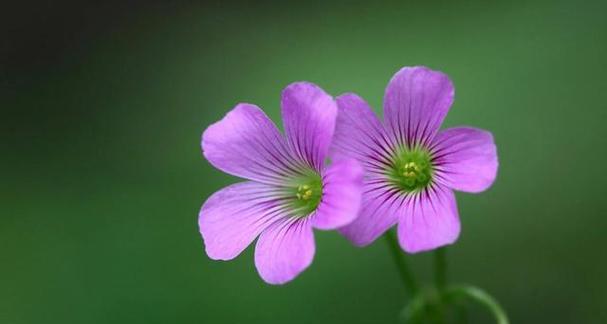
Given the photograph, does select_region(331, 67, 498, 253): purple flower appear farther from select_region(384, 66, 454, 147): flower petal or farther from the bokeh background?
the bokeh background

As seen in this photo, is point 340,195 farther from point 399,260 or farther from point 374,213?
point 399,260

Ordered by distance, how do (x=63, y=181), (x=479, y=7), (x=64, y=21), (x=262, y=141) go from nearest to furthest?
(x=262, y=141)
(x=63, y=181)
(x=479, y=7)
(x=64, y=21)

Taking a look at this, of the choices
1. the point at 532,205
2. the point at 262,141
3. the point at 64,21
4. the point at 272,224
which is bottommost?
the point at 532,205

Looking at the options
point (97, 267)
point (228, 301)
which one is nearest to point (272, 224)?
point (228, 301)

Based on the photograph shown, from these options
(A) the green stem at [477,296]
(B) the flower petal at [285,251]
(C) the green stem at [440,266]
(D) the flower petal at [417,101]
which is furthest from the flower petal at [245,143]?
(A) the green stem at [477,296]

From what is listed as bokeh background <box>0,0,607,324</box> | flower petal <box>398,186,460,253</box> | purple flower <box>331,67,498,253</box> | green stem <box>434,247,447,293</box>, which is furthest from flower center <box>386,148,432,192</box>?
bokeh background <box>0,0,607,324</box>

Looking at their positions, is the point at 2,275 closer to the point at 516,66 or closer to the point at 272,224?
the point at 272,224
